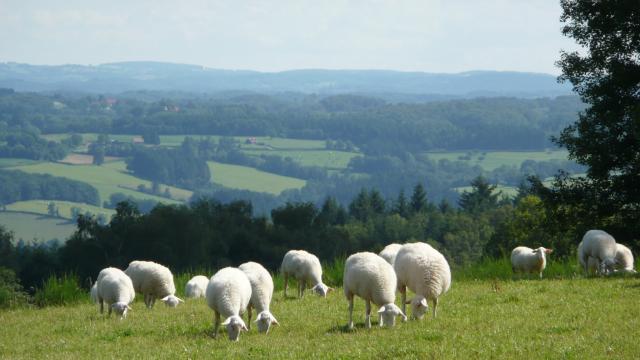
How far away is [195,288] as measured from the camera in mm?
25250

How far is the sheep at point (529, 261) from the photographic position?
83.2ft

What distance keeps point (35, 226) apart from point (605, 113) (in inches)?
6092

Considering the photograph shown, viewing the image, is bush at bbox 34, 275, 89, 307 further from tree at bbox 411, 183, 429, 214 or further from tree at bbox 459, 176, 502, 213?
tree at bbox 411, 183, 429, 214

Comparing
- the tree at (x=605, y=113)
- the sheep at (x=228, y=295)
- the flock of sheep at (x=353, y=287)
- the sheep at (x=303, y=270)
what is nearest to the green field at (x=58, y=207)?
the tree at (x=605, y=113)

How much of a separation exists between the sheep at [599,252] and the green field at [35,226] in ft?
459

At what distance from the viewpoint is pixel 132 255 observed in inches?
3420

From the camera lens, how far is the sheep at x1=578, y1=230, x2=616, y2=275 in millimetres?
23484

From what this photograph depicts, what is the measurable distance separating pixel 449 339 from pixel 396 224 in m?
119

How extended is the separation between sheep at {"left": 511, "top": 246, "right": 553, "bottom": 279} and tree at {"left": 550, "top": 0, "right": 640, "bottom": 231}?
6208mm

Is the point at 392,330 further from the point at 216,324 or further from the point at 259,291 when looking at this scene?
the point at 216,324

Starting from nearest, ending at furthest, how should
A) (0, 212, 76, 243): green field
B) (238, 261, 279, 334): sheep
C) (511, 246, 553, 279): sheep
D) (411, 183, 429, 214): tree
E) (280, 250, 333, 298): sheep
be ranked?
(238, 261, 279, 334): sheep
(280, 250, 333, 298): sheep
(511, 246, 553, 279): sheep
(411, 183, 429, 214): tree
(0, 212, 76, 243): green field

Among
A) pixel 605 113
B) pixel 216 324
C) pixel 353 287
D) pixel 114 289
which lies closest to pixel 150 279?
pixel 114 289

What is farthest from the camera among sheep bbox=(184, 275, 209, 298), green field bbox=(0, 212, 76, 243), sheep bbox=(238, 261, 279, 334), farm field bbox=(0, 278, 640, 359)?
green field bbox=(0, 212, 76, 243)

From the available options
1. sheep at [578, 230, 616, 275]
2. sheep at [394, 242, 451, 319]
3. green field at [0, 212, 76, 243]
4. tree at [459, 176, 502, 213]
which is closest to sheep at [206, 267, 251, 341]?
sheep at [394, 242, 451, 319]
